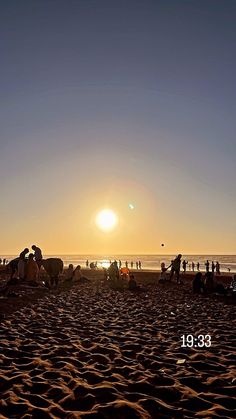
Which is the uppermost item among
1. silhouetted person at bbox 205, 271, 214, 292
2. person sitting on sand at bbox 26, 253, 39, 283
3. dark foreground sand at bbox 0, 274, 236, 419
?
person sitting on sand at bbox 26, 253, 39, 283

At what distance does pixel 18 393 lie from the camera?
5418 millimetres

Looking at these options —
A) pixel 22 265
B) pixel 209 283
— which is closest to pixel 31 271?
pixel 22 265

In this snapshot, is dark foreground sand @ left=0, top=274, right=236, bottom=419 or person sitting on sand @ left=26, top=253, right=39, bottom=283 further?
person sitting on sand @ left=26, top=253, right=39, bottom=283

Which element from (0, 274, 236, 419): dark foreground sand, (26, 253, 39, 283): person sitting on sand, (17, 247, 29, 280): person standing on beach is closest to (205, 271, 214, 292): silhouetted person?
(0, 274, 236, 419): dark foreground sand

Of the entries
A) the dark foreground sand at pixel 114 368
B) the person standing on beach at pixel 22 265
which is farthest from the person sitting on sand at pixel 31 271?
the dark foreground sand at pixel 114 368

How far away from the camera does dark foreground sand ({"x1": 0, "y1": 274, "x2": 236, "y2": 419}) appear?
4.98 m

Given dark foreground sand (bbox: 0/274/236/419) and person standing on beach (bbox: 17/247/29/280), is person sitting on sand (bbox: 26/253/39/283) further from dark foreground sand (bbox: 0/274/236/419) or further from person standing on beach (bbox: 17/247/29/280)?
dark foreground sand (bbox: 0/274/236/419)

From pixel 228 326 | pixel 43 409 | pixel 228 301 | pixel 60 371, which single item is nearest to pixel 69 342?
pixel 60 371

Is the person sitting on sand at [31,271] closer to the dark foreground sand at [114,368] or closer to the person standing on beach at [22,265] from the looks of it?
the person standing on beach at [22,265]

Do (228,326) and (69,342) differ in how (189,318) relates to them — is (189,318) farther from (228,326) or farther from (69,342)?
(69,342)

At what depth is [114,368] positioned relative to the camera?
22.4ft

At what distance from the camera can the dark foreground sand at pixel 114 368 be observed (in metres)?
4.98

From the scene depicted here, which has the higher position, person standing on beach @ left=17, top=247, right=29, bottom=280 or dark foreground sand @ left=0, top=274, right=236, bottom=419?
person standing on beach @ left=17, top=247, right=29, bottom=280

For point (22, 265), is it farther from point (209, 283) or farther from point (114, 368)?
point (114, 368)
